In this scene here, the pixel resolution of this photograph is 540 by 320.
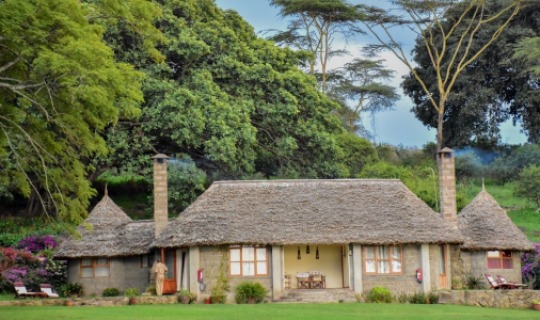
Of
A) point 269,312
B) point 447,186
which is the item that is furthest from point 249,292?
point 447,186

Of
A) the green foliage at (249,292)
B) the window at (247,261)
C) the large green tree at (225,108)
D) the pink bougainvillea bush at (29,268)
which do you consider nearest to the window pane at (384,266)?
the window at (247,261)

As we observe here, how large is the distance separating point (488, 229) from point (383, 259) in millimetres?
4822

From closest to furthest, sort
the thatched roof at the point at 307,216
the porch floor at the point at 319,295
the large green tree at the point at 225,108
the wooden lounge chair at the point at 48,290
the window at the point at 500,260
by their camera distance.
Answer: the porch floor at the point at 319,295
the wooden lounge chair at the point at 48,290
the thatched roof at the point at 307,216
the window at the point at 500,260
the large green tree at the point at 225,108

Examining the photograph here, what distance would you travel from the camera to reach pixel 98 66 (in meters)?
25.8

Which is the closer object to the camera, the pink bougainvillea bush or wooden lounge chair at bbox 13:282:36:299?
wooden lounge chair at bbox 13:282:36:299

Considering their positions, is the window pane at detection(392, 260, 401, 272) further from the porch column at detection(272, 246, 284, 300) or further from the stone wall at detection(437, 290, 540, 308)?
the porch column at detection(272, 246, 284, 300)

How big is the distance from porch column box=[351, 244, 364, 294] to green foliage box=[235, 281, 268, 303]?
3350 mm

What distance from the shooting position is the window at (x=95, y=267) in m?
39.5

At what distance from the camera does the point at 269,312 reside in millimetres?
30141

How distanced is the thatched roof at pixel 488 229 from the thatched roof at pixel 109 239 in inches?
473

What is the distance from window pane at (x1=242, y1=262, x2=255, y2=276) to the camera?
36.9m

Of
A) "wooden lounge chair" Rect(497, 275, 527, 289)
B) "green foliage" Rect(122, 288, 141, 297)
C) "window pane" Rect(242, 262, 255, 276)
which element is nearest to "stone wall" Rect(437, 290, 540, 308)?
"wooden lounge chair" Rect(497, 275, 527, 289)

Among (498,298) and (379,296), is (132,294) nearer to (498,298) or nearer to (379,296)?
(379,296)

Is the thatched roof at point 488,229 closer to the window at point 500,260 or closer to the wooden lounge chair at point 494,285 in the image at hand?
the window at point 500,260
